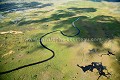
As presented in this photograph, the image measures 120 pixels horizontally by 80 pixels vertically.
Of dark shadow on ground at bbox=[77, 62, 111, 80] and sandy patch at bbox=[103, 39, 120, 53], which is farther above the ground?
sandy patch at bbox=[103, 39, 120, 53]

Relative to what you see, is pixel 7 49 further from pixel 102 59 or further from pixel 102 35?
pixel 102 35

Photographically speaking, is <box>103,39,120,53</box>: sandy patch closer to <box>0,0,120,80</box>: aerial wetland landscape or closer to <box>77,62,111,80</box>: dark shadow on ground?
<box>0,0,120,80</box>: aerial wetland landscape

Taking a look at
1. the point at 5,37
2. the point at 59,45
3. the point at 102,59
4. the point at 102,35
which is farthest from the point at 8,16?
the point at 102,59

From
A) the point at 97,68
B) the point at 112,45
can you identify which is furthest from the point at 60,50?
the point at 112,45

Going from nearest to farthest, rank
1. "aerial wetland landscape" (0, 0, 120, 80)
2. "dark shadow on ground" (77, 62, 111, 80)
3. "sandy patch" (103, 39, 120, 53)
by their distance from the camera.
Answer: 1. "dark shadow on ground" (77, 62, 111, 80)
2. "aerial wetland landscape" (0, 0, 120, 80)
3. "sandy patch" (103, 39, 120, 53)

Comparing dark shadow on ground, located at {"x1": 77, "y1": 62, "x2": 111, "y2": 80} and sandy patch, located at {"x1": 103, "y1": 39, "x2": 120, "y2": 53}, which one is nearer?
dark shadow on ground, located at {"x1": 77, "y1": 62, "x2": 111, "y2": 80}

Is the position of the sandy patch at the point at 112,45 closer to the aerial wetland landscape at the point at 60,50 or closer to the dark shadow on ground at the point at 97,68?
the aerial wetland landscape at the point at 60,50

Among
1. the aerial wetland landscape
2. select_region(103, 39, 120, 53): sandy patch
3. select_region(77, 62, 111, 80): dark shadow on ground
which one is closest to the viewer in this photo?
select_region(77, 62, 111, 80): dark shadow on ground

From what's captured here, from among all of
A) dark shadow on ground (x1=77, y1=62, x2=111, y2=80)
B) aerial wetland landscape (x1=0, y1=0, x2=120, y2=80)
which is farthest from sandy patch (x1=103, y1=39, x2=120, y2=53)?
dark shadow on ground (x1=77, y1=62, x2=111, y2=80)
